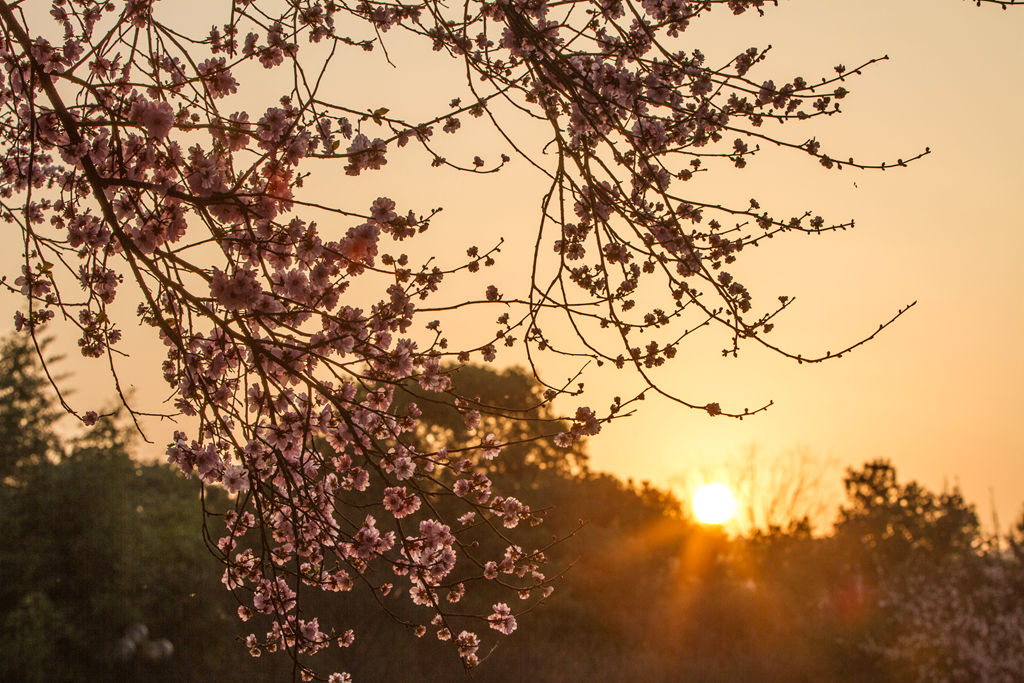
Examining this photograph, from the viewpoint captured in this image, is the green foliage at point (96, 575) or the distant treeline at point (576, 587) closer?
the green foliage at point (96, 575)

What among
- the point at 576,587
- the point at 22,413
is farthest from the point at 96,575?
the point at 576,587

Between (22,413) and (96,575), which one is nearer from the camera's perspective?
(96,575)

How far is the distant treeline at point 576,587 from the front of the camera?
45.1 ft

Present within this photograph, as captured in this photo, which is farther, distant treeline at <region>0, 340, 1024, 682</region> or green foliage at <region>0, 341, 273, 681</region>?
distant treeline at <region>0, 340, 1024, 682</region>

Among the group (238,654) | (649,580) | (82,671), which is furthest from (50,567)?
(649,580)

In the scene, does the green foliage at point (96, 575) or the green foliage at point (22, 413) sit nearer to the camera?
the green foliage at point (96, 575)

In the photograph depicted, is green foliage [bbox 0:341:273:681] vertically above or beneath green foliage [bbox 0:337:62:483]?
beneath

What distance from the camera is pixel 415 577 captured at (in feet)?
14.1

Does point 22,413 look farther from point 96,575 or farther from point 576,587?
point 576,587

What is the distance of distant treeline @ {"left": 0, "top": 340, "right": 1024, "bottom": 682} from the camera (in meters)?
13.7

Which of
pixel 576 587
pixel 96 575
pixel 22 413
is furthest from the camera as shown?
pixel 576 587

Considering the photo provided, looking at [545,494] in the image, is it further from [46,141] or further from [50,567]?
[46,141]

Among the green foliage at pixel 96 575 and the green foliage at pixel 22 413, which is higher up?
the green foliage at pixel 22 413

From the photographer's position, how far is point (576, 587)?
20625mm
